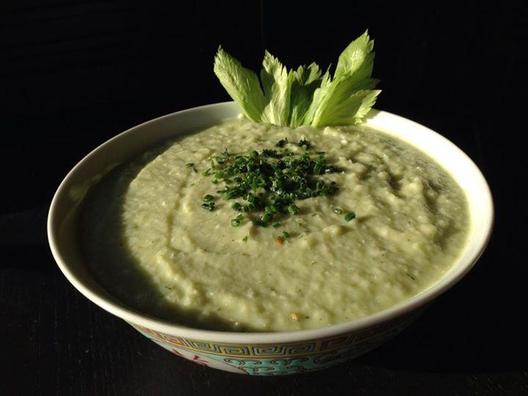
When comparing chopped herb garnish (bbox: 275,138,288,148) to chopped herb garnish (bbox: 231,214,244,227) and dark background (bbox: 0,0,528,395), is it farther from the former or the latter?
dark background (bbox: 0,0,528,395)

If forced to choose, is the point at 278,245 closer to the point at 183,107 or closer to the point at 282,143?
the point at 282,143

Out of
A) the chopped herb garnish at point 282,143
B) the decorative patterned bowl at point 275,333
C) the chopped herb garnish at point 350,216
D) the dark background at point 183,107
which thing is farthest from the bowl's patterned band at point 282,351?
the chopped herb garnish at point 282,143

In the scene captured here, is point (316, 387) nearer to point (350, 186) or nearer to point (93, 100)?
point (350, 186)

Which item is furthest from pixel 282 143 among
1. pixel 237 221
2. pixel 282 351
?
pixel 282 351

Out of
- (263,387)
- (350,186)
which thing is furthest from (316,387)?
(350,186)

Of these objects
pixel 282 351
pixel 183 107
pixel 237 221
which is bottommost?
pixel 183 107

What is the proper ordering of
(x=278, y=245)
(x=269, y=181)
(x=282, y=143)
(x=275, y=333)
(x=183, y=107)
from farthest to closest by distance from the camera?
(x=183, y=107), (x=282, y=143), (x=269, y=181), (x=278, y=245), (x=275, y=333)
